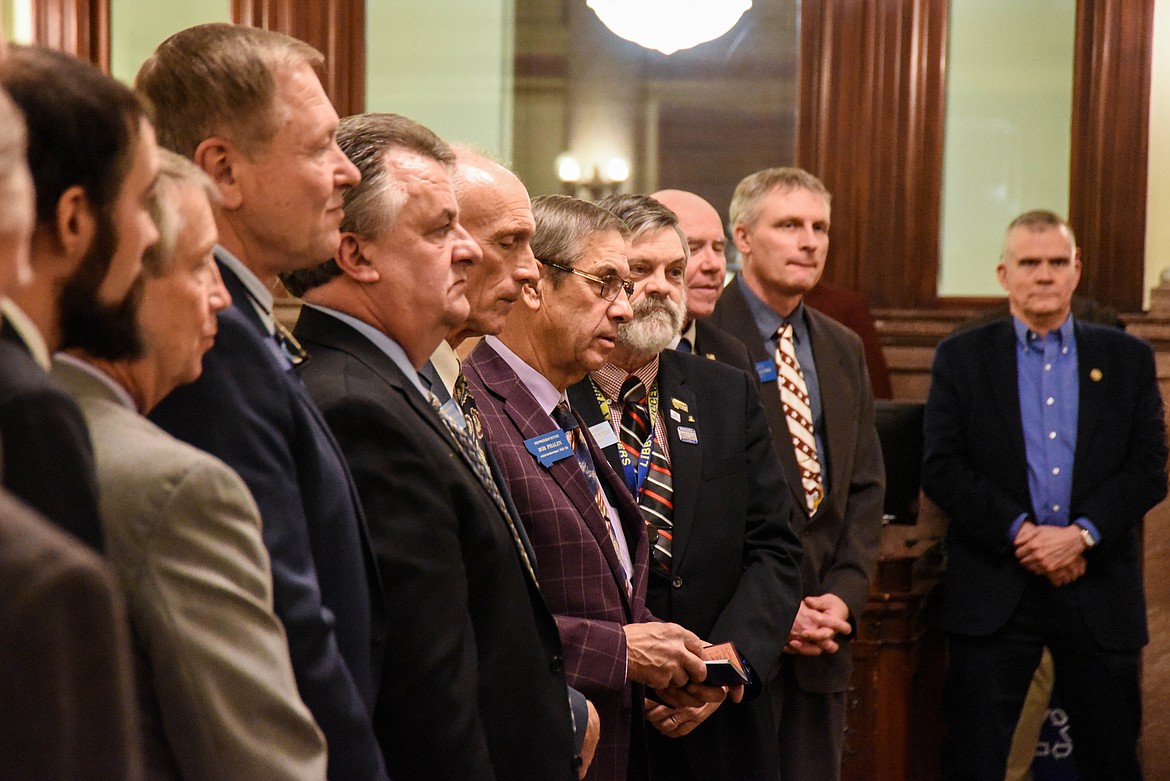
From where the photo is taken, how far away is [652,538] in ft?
8.84

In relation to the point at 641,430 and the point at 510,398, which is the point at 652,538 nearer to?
the point at 641,430

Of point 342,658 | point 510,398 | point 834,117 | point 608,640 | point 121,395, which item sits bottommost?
point 608,640

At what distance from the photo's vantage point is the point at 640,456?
2.75 metres

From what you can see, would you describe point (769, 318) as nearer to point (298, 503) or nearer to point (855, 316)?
point (855, 316)

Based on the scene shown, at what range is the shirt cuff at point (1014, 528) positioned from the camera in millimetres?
3984

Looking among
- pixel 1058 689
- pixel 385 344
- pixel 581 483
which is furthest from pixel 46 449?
pixel 1058 689

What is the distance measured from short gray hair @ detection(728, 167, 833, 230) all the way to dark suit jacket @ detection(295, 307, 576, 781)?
7.21 ft

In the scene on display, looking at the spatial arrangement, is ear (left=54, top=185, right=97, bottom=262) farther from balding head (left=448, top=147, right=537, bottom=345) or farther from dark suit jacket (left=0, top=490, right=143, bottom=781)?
balding head (left=448, top=147, right=537, bottom=345)

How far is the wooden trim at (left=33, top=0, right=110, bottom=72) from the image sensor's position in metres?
5.48

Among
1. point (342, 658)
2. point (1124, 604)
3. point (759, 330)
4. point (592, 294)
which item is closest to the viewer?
point (342, 658)

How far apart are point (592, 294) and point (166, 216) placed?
4.29 ft

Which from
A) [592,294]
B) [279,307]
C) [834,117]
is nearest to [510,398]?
Result: [592,294]

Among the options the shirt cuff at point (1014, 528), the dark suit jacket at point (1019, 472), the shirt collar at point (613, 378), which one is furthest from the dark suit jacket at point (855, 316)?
Result: the shirt collar at point (613, 378)

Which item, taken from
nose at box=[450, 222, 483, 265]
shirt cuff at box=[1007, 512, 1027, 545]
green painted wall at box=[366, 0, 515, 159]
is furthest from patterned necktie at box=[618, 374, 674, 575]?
green painted wall at box=[366, 0, 515, 159]
